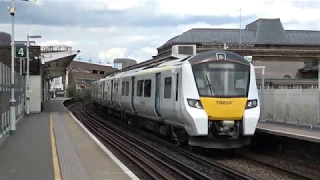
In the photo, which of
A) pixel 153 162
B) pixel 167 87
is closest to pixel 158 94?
pixel 167 87

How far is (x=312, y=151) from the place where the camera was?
1356cm

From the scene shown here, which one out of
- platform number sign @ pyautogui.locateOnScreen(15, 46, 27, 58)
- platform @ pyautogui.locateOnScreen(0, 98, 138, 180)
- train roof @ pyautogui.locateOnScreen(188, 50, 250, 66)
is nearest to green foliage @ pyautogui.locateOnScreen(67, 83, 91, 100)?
platform number sign @ pyautogui.locateOnScreen(15, 46, 27, 58)

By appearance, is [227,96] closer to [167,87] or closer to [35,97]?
[167,87]

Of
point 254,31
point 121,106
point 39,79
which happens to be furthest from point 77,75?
point 121,106

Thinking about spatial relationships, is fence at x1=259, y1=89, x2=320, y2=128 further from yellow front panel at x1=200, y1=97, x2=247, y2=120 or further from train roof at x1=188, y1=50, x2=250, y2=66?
yellow front panel at x1=200, y1=97, x2=247, y2=120

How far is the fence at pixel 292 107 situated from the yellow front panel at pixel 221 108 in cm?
468

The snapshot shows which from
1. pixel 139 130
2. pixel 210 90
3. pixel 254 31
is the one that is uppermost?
pixel 254 31

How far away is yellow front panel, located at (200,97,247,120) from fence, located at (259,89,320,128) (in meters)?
4.68

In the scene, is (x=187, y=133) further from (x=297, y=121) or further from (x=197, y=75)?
(x=297, y=121)

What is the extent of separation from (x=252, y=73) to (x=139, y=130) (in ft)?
33.0

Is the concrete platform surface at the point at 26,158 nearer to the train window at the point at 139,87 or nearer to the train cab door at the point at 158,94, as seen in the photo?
the train cab door at the point at 158,94

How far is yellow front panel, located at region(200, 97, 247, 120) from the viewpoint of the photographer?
45.4ft

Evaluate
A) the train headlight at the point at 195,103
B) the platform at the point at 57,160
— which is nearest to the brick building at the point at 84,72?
the platform at the point at 57,160

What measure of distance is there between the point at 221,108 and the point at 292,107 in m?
6.79
